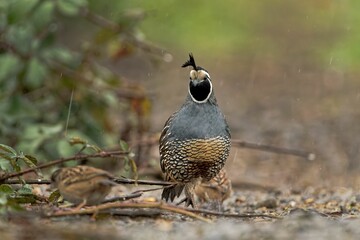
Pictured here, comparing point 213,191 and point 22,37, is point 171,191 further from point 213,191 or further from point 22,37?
point 22,37

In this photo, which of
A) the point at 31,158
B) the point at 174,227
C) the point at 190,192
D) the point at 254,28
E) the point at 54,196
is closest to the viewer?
the point at 174,227

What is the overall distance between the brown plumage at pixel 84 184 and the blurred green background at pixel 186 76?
219cm

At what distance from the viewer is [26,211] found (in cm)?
480

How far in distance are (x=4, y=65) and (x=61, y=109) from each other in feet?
2.89

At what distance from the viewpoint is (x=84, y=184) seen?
4848 millimetres

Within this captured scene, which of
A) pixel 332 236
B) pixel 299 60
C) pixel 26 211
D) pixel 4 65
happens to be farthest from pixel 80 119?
pixel 299 60

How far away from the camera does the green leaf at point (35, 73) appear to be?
770cm

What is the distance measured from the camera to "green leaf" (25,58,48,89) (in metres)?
7.70

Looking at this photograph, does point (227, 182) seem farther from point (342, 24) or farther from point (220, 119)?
point (342, 24)

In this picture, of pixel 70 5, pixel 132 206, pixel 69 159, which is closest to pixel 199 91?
pixel 69 159

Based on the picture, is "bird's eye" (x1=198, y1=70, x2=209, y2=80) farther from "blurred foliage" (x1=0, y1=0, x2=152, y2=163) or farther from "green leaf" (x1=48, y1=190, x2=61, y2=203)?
"blurred foliage" (x1=0, y1=0, x2=152, y2=163)

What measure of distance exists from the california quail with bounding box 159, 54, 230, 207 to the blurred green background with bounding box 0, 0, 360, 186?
4.82 ft

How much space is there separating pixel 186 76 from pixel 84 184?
8.01 meters

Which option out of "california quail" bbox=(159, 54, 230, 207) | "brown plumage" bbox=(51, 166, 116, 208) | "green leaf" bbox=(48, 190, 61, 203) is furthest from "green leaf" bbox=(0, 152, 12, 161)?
Answer: "california quail" bbox=(159, 54, 230, 207)
